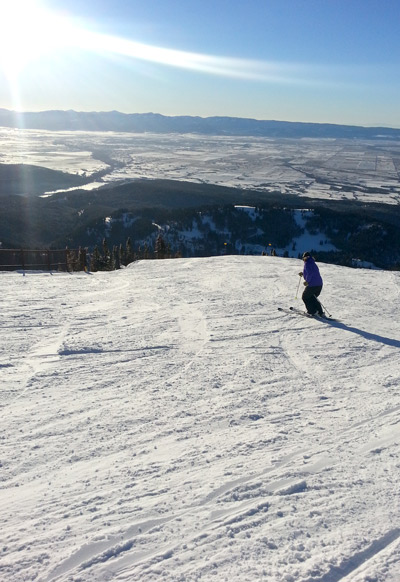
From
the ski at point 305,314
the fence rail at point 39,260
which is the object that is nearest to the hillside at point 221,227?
the fence rail at point 39,260

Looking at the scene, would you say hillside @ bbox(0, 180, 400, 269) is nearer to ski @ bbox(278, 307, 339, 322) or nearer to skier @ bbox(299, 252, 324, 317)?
ski @ bbox(278, 307, 339, 322)

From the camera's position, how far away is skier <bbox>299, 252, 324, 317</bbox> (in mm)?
10086

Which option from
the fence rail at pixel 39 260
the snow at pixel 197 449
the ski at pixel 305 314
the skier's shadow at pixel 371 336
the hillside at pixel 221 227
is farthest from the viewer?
the hillside at pixel 221 227

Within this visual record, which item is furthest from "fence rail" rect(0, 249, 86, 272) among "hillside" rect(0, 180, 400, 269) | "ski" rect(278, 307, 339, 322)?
"hillside" rect(0, 180, 400, 269)

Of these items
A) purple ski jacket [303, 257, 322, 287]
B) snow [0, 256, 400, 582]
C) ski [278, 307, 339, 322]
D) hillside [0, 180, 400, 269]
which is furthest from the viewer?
hillside [0, 180, 400, 269]

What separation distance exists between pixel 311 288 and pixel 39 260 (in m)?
14.8

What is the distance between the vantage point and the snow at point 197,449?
3.27 m

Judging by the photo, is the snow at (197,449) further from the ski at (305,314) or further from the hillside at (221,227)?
the hillside at (221,227)

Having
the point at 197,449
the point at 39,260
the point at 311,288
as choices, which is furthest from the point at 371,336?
the point at 39,260

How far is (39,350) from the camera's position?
7.52 m

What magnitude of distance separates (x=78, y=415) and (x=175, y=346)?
290 cm

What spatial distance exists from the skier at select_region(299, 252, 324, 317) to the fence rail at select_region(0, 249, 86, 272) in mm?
11676

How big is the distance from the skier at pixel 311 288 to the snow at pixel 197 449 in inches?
22.9

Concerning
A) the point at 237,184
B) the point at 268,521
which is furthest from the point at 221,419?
the point at 237,184
